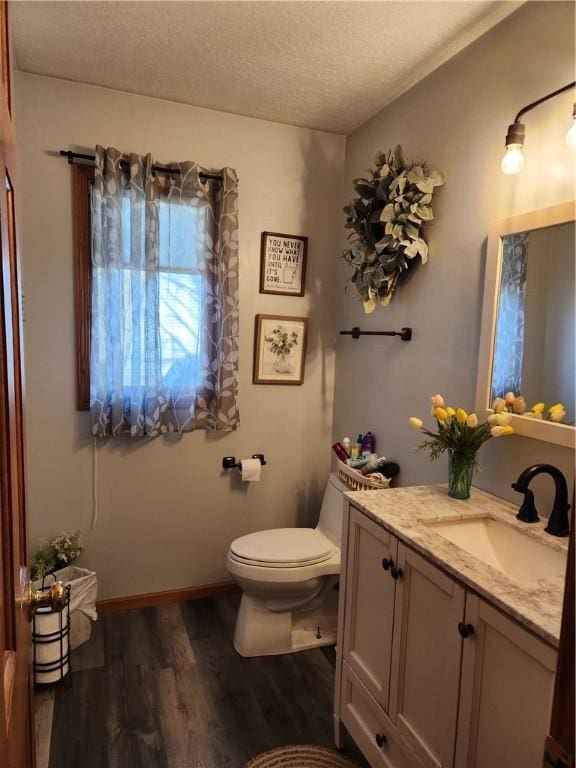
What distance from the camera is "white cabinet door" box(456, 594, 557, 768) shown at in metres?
0.94

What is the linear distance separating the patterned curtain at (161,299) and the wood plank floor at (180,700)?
3.27ft

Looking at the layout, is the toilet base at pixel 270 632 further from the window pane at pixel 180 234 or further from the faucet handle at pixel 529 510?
the window pane at pixel 180 234

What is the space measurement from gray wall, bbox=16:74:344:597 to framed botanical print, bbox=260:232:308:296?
50 millimetres

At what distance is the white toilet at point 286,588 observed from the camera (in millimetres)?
2109

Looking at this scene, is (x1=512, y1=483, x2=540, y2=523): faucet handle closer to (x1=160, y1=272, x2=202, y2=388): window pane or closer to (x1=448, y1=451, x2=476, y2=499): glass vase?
(x1=448, y1=451, x2=476, y2=499): glass vase

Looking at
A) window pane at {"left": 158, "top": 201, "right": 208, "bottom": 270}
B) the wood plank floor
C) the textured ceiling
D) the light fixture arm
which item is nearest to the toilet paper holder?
the wood plank floor

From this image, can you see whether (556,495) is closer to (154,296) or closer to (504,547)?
(504,547)

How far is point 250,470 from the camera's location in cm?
262

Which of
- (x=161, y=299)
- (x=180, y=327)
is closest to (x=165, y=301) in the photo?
(x=161, y=299)

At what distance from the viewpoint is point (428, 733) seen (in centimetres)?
125

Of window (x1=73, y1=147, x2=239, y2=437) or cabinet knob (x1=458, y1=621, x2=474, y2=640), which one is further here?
window (x1=73, y1=147, x2=239, y2=437)

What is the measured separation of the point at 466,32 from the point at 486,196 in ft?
1.99

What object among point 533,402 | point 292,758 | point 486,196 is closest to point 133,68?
point 486,196

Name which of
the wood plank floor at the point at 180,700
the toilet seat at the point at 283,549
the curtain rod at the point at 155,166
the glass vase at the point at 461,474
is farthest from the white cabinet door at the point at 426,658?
the curtain rod at the point at 155,166
